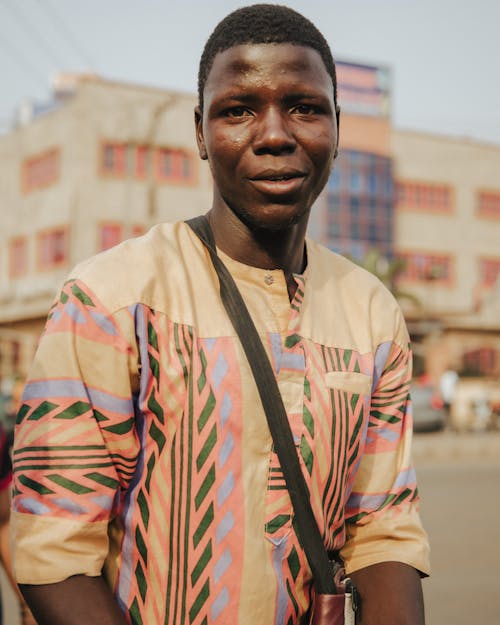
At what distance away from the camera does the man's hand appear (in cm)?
150

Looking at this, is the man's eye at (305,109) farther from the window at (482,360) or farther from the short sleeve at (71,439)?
the window at (482,360)

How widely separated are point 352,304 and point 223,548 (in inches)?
21.6

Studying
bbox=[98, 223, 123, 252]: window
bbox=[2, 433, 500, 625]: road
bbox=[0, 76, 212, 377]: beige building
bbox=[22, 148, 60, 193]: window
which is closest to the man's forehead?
bbox=[2, 433, 500, 625]: road

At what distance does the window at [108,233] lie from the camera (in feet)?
90.9

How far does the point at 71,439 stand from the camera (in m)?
1.29

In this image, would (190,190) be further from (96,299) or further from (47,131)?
(96,299)

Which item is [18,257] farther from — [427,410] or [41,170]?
[427,410]

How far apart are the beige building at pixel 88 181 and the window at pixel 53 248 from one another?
0.03 metres

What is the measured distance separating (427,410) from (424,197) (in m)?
17.2

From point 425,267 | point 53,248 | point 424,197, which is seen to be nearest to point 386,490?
point 53,248

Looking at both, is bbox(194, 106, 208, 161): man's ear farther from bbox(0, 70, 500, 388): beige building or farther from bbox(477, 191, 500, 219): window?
bbox(477, 191, 500, 219): window

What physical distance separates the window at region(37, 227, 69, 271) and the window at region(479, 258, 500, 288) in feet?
56.6

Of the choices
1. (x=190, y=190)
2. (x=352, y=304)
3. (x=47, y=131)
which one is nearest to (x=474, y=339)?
(x=190, y=190)

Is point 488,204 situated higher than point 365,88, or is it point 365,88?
point 365,88
